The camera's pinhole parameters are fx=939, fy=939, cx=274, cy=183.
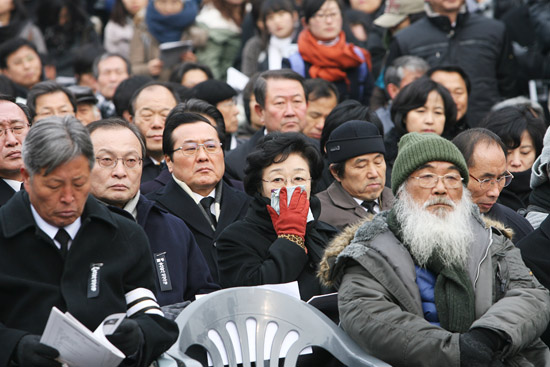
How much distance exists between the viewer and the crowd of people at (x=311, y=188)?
4.34 m

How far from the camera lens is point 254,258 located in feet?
→ 19.2

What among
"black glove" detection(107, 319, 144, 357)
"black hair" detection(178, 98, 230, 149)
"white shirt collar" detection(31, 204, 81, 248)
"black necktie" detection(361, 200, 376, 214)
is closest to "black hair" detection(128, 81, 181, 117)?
"black hair" detection(178, 98, 230, 149)

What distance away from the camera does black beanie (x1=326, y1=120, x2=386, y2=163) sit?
6.74 meters

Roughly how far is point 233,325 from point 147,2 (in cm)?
838

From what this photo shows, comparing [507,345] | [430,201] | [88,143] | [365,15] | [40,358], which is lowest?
[507,345]

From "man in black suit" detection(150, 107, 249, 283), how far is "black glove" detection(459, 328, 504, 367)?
209 centimetres

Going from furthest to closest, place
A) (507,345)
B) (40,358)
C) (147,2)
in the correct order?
1. (147,2)
2. (507,345)
3. (40,358)

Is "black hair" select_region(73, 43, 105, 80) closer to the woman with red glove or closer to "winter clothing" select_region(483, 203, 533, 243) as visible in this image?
the woman with red glove

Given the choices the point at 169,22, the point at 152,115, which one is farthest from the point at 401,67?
the point at 169,22

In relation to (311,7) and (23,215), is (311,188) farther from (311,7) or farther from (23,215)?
(311,7)

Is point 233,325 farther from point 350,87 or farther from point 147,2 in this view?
point 147,2

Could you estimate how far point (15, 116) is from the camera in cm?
611

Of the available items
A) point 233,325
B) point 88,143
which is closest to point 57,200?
point 88,143

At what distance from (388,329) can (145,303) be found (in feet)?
4.14
